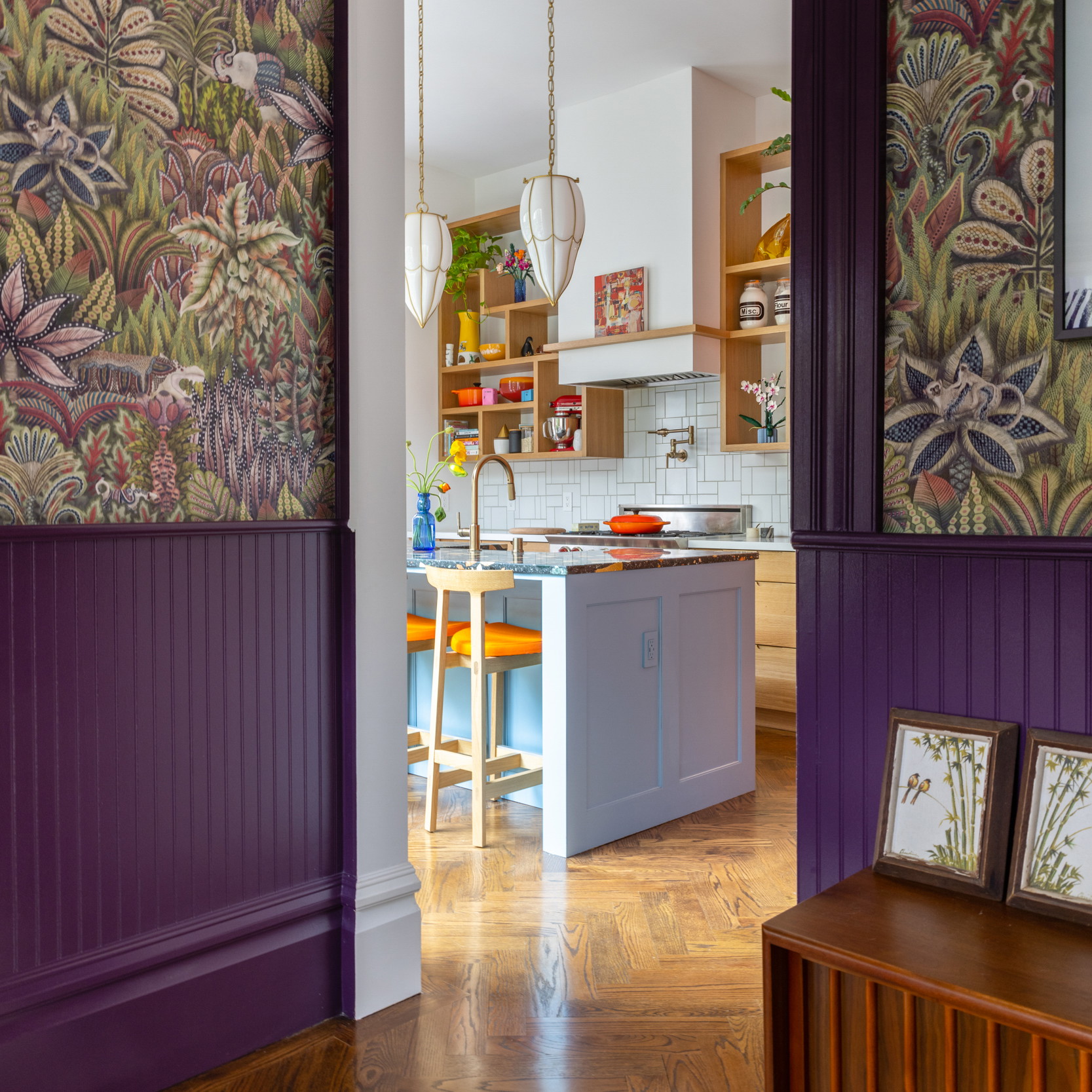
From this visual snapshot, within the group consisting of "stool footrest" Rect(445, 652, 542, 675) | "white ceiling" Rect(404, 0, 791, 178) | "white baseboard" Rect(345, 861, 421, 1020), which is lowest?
"white baseboard" Rect(345, 861, 421, 1020)

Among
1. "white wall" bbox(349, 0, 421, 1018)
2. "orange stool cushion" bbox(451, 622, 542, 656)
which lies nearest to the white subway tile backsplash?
"orange stool cushion" bbox(451, 622, 542, 656)

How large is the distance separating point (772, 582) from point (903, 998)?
328cm

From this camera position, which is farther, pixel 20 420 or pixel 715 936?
pixel 715 936

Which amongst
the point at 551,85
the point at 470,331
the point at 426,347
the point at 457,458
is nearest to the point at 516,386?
the point at 470,331

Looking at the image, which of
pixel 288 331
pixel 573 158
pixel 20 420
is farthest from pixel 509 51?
pixel 20 420

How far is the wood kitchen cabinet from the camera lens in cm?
437

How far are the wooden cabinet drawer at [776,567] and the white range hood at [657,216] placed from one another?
1142 mm

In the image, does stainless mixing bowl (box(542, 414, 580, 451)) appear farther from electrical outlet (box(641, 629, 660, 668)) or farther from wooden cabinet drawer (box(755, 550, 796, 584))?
electrical outlet (box(641, 629, 660, 668))

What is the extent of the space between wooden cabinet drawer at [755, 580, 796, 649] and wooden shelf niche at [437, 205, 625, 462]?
1.67 meters

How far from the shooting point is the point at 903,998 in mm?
1199

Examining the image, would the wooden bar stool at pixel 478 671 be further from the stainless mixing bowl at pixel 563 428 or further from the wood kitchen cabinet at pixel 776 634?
the stainless mixing bowl at pixel 563 428

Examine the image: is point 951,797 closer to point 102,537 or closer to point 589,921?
point 589,921

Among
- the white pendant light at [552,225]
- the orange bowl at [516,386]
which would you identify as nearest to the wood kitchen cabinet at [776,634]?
the white pendant light at [552,225]

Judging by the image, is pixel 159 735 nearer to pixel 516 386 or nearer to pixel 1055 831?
pixel 1055 831
